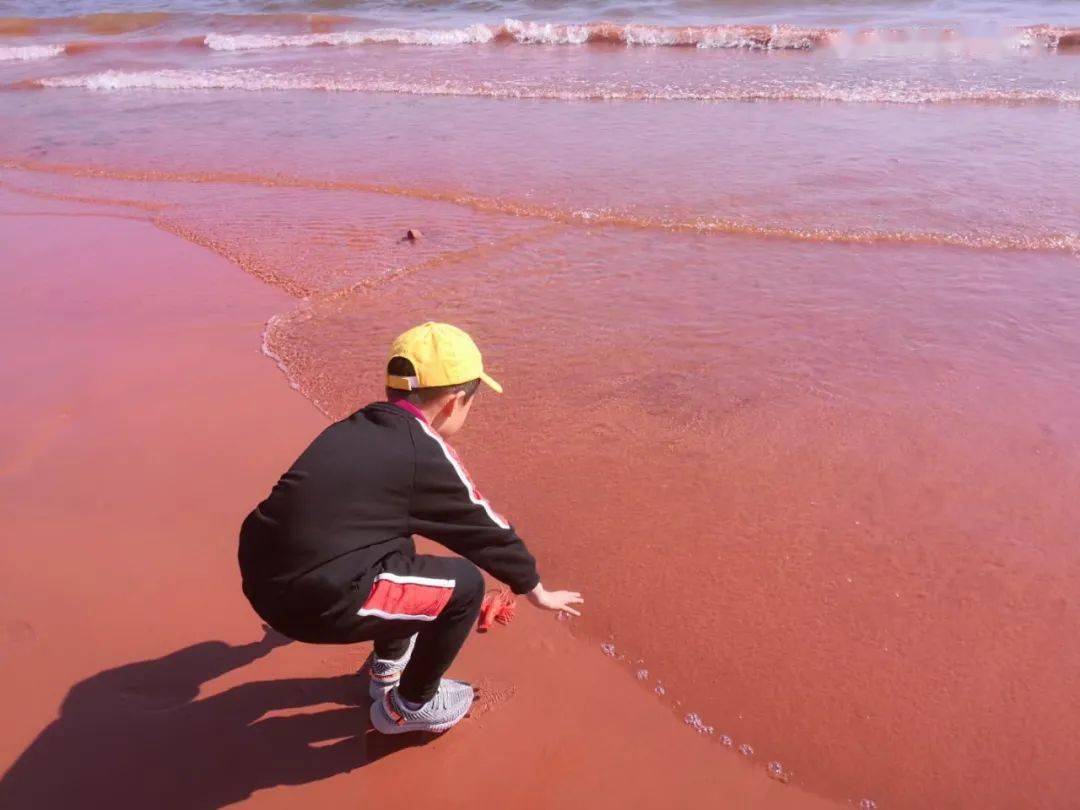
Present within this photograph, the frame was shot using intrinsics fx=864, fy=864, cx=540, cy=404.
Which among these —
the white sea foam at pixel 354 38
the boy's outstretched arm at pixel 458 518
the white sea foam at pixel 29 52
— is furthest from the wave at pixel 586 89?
the boy's outstretched arm at pixel 458 518

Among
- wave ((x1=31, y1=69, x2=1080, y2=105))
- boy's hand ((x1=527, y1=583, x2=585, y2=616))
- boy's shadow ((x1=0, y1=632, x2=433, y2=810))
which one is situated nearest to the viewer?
boy's shadow ((x1=0, y1=632, x2=433, y2=810))

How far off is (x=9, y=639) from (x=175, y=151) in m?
7.23

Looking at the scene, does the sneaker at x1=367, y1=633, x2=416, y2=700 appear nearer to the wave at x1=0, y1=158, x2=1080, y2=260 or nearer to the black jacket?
the black jacket

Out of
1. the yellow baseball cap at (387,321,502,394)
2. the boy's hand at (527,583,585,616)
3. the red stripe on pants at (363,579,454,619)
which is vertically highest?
the yellow baseball cap at (387,321,502,394)

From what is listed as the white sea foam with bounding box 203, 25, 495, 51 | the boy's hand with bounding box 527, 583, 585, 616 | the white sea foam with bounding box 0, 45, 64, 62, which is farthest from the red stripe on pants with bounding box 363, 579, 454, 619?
the white sea foam with bounding box 0, 45, 64, 62

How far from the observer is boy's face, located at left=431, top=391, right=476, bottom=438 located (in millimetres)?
2125

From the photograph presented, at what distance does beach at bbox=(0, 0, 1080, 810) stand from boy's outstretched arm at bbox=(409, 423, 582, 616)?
0.51 meters

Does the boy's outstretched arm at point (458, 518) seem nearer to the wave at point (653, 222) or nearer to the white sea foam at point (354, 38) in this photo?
the wave at point (653, 222)

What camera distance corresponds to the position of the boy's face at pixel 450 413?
2.12 m

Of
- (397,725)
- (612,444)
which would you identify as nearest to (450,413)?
(397,725)

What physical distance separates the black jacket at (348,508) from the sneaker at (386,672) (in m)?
0.46

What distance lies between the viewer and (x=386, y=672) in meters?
2.36

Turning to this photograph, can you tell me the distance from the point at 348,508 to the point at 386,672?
0.65 meters

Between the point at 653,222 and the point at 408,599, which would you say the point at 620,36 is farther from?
the point at 408,599
